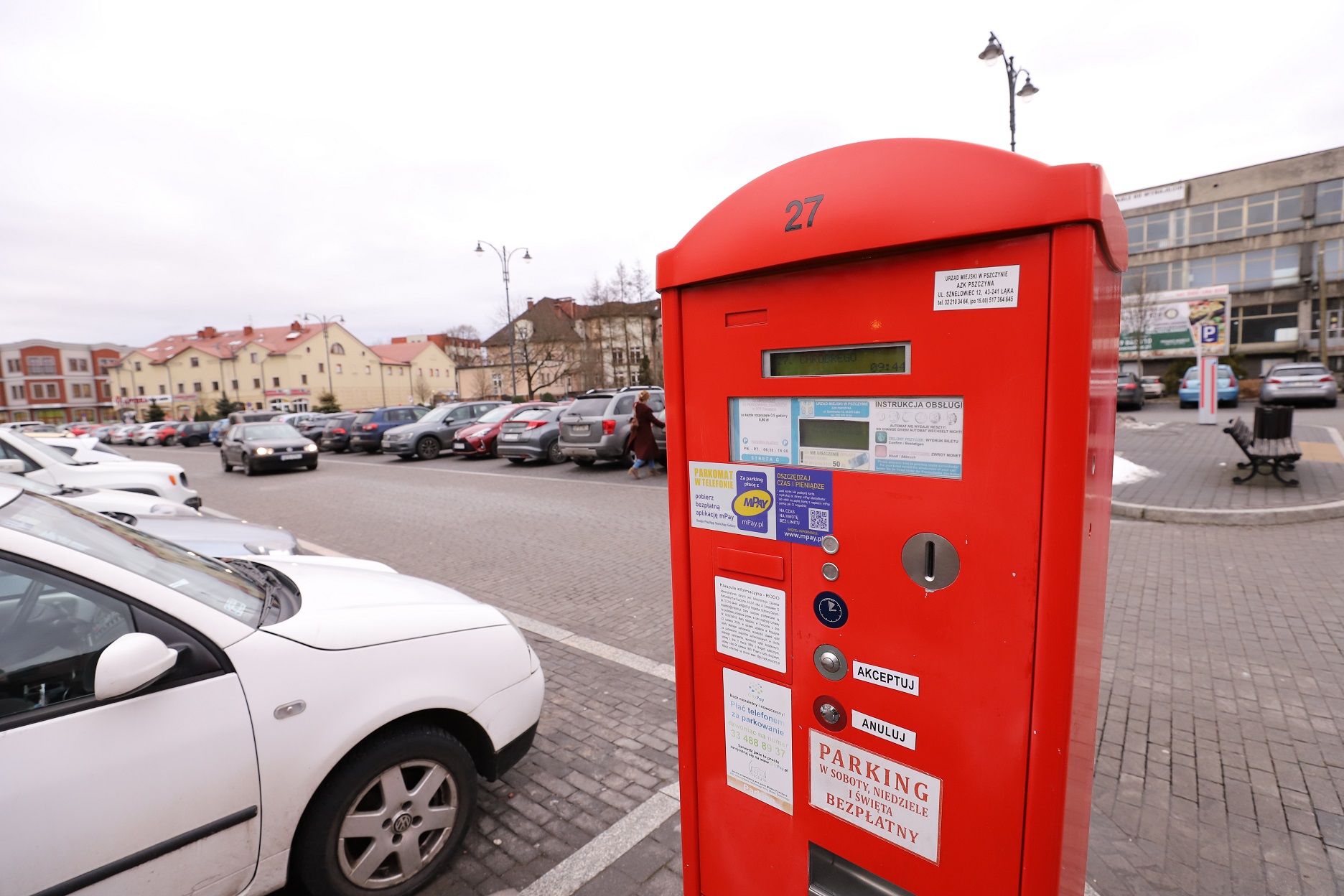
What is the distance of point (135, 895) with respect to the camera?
1.86 meters

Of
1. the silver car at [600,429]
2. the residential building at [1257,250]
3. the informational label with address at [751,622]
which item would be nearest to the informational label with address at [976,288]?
the informational label with address at [751,622]

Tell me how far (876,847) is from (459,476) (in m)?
14.5

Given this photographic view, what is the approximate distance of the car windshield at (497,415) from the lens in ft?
64.3

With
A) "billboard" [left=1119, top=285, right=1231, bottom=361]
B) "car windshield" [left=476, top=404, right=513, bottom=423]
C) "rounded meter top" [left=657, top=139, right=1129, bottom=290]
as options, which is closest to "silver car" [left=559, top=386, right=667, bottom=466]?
"car windshield" [left=476, top=404, right=513, bottom=423]

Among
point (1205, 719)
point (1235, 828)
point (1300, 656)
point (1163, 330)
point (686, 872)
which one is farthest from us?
point (1163, 330)

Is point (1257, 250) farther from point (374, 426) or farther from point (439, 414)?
point (374, 426)

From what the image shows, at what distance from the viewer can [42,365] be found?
7662cm

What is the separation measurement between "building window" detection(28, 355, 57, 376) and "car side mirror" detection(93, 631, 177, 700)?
104126 millimetres

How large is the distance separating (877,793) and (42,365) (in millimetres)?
106567

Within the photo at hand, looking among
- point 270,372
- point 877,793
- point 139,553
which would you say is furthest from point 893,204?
point 270,372

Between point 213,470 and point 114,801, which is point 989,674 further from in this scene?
point 213,470

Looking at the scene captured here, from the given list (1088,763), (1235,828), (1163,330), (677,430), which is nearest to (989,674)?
(1088,763)

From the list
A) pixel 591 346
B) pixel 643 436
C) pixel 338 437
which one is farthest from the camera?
pixel 591 346

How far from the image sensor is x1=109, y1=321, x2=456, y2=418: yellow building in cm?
6438
